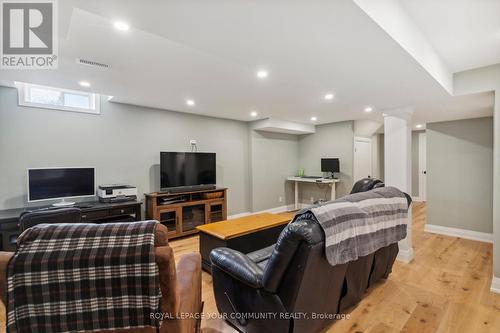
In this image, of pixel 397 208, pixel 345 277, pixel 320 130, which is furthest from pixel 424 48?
pixel 320 130

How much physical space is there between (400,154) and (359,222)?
2141 millimetres

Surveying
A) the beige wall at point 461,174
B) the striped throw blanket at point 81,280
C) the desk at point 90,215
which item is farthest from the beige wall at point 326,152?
the striped throw blanket at point 81,280

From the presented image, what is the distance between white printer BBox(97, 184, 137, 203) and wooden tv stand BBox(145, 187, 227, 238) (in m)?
0.35

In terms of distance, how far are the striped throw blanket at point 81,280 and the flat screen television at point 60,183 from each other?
271 cm

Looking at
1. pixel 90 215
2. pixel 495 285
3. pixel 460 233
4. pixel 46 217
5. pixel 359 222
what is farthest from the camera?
pixel 460 233

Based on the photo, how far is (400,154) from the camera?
3.25 metres

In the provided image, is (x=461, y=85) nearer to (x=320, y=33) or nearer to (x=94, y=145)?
(x=320, y=33)

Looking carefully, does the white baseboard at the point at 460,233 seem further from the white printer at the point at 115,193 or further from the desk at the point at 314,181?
the white printer at the point at 115,193

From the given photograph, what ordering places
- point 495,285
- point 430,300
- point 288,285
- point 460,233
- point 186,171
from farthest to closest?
point 186,171
point 460,233
point 495,285
point 430,300
point 288,285

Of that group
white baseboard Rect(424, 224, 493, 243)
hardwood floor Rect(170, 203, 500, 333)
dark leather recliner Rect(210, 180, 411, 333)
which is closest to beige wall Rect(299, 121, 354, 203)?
white baseboard Rect(424, 224, 493, 243)

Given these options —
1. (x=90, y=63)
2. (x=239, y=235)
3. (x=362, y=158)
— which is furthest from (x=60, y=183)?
(x=362, y=158)

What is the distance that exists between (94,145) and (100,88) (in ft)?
3.31

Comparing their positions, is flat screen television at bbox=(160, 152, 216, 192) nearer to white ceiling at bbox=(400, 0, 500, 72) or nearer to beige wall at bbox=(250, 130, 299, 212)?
beige wall at bbox=(250, 130, 299, 212)

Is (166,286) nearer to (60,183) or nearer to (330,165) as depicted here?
(60,183)
